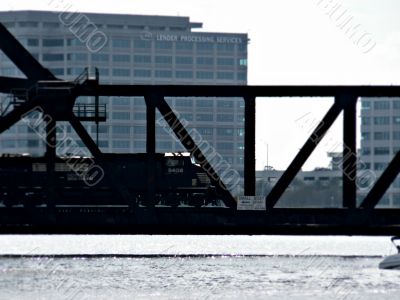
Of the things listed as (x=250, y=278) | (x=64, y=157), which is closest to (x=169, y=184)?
(x=64, y=157)

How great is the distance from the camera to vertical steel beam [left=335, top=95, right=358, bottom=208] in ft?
142

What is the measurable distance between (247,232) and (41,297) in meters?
10.1

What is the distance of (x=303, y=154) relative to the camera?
142 ft

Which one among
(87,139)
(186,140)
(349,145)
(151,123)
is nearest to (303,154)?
(349,145)

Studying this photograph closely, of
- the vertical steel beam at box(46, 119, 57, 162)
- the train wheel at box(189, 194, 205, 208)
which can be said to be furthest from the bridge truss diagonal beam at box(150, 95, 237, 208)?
the train wheel at box(189, 194, 205, 208)

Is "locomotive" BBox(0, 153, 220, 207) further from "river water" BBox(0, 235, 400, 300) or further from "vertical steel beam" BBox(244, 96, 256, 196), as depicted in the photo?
"vertical steel beam" BBox(244, 96, 256, 196)

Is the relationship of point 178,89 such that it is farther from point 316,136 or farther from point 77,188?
point 77,188

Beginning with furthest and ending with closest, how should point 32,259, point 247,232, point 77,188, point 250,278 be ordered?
1. point 32,259
2. point 77,188
3. point 250,278
4. point 247,232

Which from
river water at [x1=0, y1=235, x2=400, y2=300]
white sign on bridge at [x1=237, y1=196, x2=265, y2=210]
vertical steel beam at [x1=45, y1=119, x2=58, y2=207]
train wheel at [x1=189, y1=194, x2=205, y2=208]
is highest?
vertical steel beam at [x1=45, y1=119, x2=58, y2=207]

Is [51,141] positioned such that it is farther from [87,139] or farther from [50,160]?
[87,139]

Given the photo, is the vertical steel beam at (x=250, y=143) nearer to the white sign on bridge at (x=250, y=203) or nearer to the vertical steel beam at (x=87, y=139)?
the white sign on bridge at (x=250, y=203)

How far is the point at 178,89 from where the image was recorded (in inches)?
1674

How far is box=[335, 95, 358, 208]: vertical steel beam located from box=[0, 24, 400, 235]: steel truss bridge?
48 mm

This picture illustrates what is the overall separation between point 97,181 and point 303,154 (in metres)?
27.5
